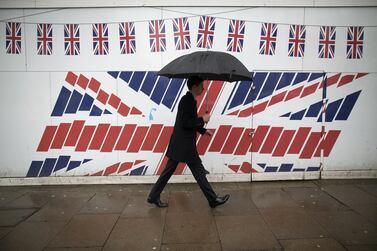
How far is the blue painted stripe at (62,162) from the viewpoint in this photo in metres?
5.88

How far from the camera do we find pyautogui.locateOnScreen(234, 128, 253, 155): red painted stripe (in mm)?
5906

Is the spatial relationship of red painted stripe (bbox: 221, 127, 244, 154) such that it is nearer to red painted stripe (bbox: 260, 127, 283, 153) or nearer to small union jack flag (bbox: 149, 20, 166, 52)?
red painted stripe (bbox: 260, 127, 283, 153)

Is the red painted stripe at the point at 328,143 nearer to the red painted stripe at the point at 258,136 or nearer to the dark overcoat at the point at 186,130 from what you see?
the red painted stripe at the point at 258,136

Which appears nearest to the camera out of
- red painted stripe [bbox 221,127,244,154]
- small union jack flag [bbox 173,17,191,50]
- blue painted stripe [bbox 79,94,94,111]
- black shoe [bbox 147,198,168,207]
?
black shoe [bbox 147,198,168,207]

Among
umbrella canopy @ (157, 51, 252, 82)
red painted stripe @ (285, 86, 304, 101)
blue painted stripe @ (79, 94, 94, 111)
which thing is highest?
umbrella canopy @ (157, 51, 252, 82)

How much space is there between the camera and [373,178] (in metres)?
6.05

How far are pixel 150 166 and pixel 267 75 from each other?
3024 mm

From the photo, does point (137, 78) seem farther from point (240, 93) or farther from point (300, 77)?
point (300, 77)

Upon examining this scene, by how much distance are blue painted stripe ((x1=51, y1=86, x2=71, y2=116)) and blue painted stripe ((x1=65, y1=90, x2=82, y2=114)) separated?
8 centimetres

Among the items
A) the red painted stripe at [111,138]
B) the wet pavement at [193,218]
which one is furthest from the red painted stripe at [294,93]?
the red painted stripe at [111,138]

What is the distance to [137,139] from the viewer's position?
19.2 feet

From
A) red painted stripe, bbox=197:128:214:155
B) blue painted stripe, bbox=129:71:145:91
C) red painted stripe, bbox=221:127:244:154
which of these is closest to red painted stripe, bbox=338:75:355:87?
red painted stripe, bbox=221:127:244:154

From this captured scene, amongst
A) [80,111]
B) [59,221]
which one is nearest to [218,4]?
[80,111]

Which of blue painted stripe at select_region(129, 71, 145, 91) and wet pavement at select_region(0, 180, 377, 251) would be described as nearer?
wet pavement at select_region(0, 180, 377, 251)
